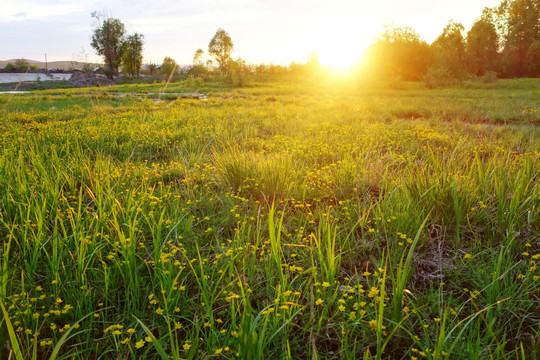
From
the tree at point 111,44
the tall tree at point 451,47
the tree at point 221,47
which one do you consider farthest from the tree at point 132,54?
the tall tree at point 451,47

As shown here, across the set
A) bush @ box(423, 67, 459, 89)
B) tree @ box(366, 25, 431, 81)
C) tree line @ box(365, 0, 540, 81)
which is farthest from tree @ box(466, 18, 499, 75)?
bush @ box(423, 67, 459, 89)

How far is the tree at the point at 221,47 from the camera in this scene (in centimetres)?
5991

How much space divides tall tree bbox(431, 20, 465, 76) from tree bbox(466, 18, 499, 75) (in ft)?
4.77

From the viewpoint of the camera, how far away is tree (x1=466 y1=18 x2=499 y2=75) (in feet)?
131

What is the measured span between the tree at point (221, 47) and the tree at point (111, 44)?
50.8 ft

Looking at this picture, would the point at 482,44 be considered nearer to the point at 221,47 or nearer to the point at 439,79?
the point at 439,79

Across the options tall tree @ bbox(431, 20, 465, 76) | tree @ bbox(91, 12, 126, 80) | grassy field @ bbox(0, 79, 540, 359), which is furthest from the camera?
tree @ bbox(91, 12, 126, 80)

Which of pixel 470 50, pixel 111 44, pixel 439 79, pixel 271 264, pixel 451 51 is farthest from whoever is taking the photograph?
pixel 111 44

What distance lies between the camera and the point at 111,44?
54.3m

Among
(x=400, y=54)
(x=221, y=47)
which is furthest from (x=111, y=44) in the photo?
(x=400, y=54)

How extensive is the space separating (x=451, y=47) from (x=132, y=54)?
165 ft

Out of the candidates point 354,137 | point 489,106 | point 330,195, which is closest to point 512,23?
point 489,106

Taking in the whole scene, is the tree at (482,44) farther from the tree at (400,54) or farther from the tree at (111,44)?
the tree at (111,44)

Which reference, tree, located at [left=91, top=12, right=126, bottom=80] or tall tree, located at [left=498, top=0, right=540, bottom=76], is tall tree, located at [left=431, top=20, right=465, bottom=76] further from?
tree, located at [left=91, top=12, right=126, bottom=80]
